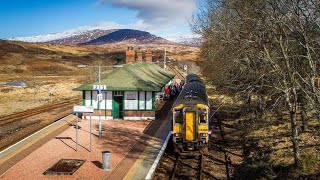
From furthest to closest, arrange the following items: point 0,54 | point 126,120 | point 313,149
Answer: point 0,54
point 126,120
point 313,149

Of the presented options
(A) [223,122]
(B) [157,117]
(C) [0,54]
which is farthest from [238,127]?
(C) [0,54]

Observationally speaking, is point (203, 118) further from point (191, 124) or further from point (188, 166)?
point (188, 166)

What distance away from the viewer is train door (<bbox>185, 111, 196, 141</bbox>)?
18391 mm

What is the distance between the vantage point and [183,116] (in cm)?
1839

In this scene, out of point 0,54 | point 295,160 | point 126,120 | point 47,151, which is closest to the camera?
point 295,160

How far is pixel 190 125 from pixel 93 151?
200 inches

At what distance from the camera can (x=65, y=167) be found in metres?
16.4

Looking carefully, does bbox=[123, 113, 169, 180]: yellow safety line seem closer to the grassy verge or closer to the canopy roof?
the grassy verge

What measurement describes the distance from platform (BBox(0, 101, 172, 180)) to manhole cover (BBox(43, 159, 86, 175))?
24 cm

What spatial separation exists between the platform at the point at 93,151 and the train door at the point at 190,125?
1826 millimetres

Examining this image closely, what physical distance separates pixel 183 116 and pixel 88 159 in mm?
4903

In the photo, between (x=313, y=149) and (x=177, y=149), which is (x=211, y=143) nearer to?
(x=177, y=149)

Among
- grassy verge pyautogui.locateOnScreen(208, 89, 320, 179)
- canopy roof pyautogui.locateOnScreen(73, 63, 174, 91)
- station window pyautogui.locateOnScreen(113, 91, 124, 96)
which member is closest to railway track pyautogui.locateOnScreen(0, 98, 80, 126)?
canopy roof pyautogui.locateOnScreen(73, 63, 174, 91)

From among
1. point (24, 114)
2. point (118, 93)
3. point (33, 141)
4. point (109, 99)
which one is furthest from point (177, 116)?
point (24, 114)
